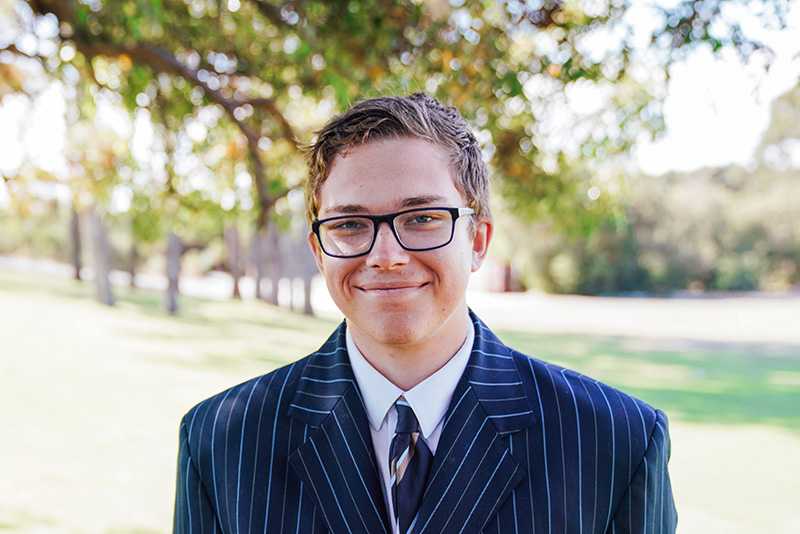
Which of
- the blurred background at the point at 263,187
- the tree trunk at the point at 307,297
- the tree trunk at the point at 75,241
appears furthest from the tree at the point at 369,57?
the tree trunk at the point at 75,241

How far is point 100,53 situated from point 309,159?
4.52 meters

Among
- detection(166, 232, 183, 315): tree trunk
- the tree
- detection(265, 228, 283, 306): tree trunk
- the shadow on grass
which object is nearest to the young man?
the tree

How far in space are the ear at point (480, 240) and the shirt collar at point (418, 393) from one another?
0.83 ft

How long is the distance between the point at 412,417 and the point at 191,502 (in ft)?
1.86

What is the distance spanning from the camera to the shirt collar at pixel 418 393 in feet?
5.79

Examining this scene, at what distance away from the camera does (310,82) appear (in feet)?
21.5

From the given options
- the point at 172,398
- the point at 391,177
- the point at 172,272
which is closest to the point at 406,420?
the point at 391,177

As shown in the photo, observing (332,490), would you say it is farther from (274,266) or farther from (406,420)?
(274,266)

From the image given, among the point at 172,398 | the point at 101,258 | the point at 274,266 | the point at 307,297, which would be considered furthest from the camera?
the point at 274,266

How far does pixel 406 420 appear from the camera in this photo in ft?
5.73

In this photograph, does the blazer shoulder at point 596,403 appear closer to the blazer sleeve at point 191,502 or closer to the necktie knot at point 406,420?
the necktie knot at point 406,420

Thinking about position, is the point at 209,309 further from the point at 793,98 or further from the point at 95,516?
the point at 793,98

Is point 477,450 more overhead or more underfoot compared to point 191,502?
more overhead

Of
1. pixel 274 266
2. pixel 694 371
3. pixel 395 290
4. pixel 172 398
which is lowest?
pixel 694 371
